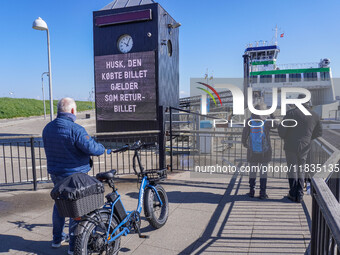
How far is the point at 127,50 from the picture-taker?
13.1m

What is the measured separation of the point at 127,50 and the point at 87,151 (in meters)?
10.8

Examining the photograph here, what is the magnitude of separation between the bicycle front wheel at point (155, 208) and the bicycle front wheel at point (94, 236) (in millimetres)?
682

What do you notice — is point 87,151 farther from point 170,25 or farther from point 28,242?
point 170,25

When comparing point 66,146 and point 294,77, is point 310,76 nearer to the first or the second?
point 294,77

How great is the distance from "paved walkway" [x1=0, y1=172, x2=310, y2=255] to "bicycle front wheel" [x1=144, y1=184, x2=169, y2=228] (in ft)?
0.47

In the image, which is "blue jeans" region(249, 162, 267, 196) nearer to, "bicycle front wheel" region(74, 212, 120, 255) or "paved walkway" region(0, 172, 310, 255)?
"paved walkway" region(0, 172, 310, 255)

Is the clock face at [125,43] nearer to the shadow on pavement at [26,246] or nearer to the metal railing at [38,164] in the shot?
the metal railing at [38,164]

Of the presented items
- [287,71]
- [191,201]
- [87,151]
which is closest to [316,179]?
[87,151]

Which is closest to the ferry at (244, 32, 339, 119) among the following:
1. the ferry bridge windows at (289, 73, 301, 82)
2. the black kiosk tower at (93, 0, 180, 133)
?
the ferry bridge windows at (289, 73, 301, 82)

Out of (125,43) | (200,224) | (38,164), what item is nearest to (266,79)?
(125,43)

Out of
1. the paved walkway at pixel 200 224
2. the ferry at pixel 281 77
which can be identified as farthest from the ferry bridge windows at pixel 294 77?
the paved walkway at pixel 200 224

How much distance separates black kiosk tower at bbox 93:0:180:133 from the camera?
12.7 m

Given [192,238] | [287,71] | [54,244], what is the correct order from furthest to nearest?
[287,71] → [192,238] → [54,244]

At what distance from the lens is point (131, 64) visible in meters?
12.9
